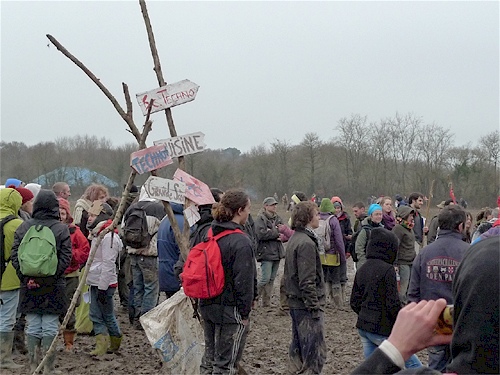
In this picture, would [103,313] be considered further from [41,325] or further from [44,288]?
[44,288]

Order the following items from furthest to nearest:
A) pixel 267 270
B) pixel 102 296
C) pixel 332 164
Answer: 1. pixel 332 164
2. pixel 267 270
3. pixel 102 296

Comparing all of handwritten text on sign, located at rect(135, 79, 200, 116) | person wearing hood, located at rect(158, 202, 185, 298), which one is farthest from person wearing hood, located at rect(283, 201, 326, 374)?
handwritten text on sign, located at rect(135, 79, 200, 116)

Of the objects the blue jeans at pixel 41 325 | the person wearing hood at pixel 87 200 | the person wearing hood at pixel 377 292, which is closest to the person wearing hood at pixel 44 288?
the blue jeans at pixel 41 325

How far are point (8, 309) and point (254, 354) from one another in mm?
2948

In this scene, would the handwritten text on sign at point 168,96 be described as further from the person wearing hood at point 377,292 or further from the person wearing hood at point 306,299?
the person wearing hood at point 377,292

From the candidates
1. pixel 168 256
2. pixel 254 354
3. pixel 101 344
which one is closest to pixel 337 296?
pixel 254 354

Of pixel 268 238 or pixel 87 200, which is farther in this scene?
pixel 268 238

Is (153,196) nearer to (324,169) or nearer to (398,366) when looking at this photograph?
(398,366)

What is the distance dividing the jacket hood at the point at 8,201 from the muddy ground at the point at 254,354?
171cm

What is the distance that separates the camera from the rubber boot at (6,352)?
623 cm

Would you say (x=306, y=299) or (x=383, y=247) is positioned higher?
(x=383, y=247)

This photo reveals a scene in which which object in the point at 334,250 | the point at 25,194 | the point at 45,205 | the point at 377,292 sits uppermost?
the point at 25,194

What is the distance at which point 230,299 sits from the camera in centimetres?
479

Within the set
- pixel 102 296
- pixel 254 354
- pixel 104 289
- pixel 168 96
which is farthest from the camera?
pixel 254 354
